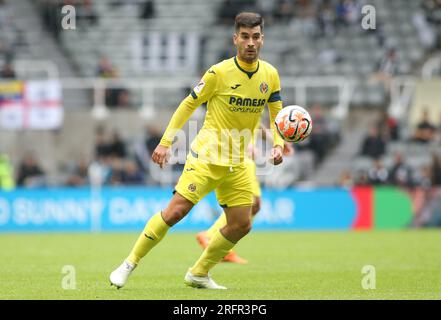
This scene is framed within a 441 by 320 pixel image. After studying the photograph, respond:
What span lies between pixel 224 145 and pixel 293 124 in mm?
705

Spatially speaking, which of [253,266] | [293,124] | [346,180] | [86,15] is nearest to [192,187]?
[293,124]

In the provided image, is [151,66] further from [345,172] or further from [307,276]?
[307,276]

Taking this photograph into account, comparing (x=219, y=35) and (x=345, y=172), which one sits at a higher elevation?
(x=219, y=35)

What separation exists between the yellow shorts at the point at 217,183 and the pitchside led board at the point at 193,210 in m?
12.4

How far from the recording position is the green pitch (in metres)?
9.62

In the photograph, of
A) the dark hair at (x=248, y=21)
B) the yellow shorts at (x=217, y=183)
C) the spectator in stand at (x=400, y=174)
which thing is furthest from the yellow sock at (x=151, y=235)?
the spectator in stand at (x=400, y=174)

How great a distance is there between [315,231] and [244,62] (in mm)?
12701

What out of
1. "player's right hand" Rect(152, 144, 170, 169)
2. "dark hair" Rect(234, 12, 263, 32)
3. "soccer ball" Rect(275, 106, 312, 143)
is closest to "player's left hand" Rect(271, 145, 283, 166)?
"soccer ball" Rect(275, 106, 312, 143)

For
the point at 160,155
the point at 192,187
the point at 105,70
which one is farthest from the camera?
the point at 105,70

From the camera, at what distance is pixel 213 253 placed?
10141 mm

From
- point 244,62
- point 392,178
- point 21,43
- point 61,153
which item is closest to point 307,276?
point 244,62

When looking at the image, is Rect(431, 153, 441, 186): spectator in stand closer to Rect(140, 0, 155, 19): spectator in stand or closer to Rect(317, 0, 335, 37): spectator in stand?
Rect(317, 0, 335, 37): spectator in stand

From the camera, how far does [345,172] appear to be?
78.7ft

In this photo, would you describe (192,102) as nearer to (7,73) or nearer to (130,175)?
(130,175)
